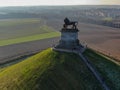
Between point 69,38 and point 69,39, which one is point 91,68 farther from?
point 69,38

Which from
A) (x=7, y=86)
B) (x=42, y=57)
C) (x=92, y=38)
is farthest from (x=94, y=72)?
(x=92, y=38)

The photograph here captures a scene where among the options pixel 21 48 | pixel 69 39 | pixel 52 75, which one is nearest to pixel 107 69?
pixel 69 39


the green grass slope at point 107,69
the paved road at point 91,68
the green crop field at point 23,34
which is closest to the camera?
the paved road at point 91,68

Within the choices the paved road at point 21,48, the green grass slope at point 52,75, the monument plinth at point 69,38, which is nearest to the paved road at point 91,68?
the green grass slope at point 52,75

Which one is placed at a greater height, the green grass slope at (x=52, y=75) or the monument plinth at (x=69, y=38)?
the monument plinth at (x=69, y=38)

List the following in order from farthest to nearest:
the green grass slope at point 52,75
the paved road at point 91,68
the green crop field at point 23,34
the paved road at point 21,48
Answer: the green crop field at point 23,34 → the paved road at point 21,48 → the paved road at point 91,68 → the green grass slope at point 52,75

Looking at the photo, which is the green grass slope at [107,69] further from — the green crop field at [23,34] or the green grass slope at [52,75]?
the green crop field at [23,34]
